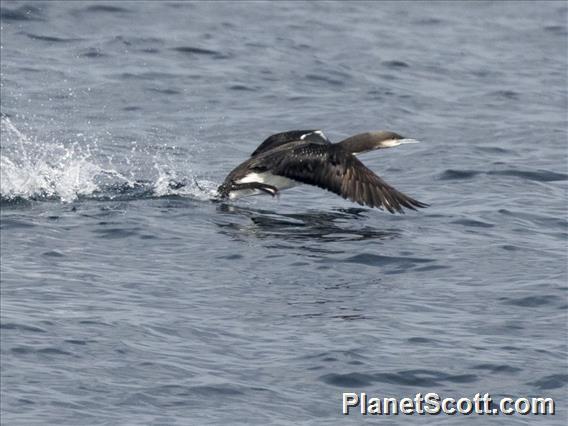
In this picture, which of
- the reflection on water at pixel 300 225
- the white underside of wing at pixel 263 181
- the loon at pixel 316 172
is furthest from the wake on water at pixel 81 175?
the reflection on water at pixel 300 225

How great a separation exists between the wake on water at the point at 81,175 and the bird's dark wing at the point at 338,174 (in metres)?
0.96

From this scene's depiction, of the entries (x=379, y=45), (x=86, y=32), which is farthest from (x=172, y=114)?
(x=379, y=45)

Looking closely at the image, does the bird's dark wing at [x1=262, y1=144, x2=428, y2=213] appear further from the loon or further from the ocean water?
the ocean water

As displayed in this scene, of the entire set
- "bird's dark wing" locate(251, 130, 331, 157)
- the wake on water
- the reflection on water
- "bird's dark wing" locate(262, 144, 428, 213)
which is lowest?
the reflection on water

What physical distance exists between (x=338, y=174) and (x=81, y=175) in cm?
262

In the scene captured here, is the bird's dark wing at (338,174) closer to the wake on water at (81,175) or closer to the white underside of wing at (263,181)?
the white underside of wing at (263,181)

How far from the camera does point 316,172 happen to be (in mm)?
12977

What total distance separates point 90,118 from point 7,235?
528 cm

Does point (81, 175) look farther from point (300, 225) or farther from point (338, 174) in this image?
point (338, 174)

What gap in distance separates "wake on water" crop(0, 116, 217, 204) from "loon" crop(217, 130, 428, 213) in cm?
48

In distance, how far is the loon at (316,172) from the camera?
12797 mm

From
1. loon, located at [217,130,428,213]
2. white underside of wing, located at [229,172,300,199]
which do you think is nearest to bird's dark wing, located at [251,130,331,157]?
loon, located at [217,130,428,213]

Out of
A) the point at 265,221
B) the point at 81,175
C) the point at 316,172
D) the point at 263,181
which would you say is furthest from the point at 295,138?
the point at 81,175

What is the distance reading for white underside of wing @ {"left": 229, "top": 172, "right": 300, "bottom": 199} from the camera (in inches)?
526
